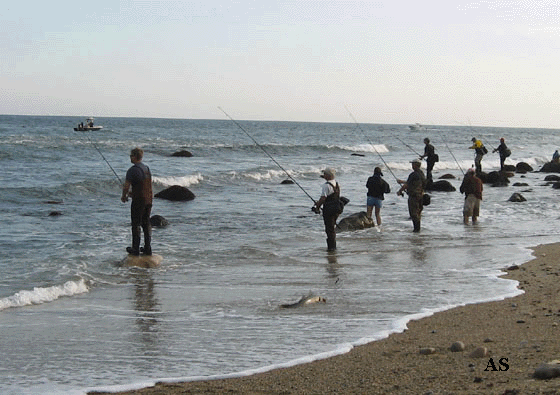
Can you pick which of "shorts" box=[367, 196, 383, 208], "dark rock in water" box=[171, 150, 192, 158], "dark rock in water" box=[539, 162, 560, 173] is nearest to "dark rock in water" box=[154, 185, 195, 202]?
"shorts" box=[367, 196, 383, 208]

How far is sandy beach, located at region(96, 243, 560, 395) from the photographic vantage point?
4.91 meters

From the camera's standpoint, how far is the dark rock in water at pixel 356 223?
16188mm

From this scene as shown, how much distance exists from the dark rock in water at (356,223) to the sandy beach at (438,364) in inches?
340

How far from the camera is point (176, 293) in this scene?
30.7ft

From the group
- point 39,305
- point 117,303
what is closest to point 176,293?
point 117,303

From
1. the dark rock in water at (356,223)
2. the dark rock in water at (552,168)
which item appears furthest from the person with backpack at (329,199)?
the dark rock in water at (552,168)

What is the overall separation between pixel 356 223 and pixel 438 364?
426 inches

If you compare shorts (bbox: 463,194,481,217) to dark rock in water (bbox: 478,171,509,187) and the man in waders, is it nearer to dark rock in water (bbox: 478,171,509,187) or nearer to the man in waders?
the man in waders

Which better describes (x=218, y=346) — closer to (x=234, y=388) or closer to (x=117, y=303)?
(x=234, y=388)

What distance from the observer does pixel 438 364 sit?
5531 millimetres

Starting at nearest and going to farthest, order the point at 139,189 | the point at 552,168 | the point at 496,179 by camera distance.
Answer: the point at 139,189, the point at 496,179, the point at 552,168

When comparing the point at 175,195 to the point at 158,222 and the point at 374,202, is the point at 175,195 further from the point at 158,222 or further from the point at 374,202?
the point at 374,202

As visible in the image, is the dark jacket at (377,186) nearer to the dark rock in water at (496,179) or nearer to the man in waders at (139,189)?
the man in waders at (139,189)

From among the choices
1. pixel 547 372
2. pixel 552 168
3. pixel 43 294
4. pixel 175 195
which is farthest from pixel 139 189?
pixel 552 168
